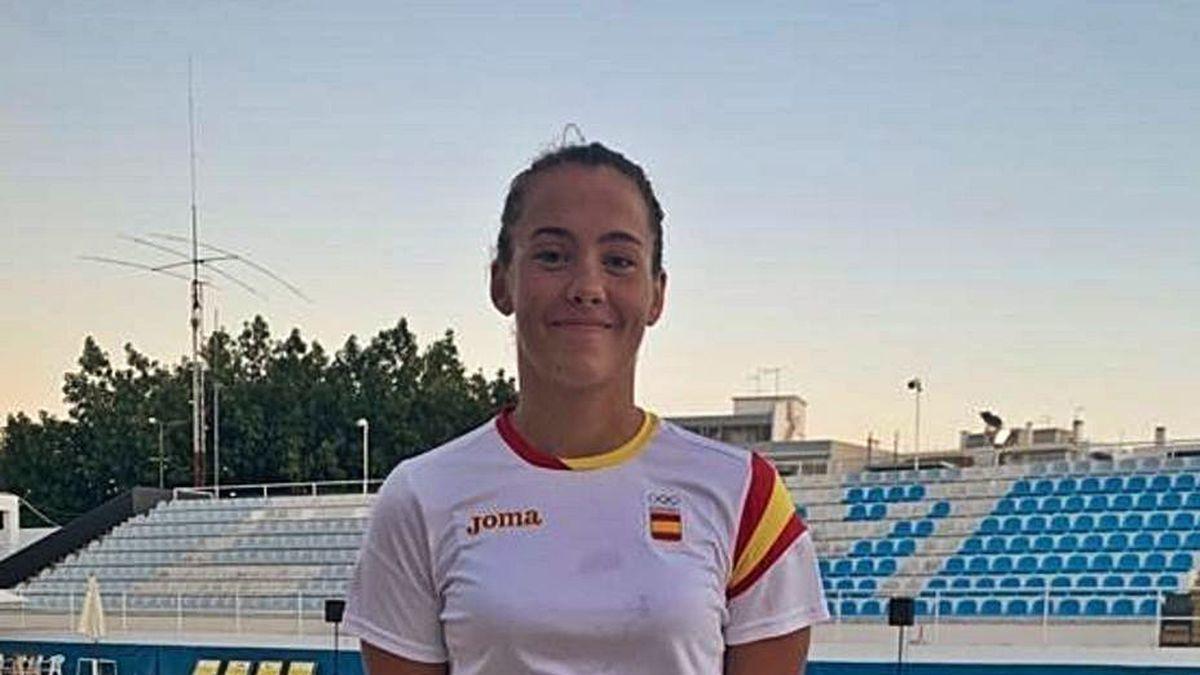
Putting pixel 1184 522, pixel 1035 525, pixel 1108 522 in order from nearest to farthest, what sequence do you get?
pixel 1184 522
pixel 1108 522
pixel 1035 525

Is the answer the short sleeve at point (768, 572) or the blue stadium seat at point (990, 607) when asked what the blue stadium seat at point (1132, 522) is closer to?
the blue stadium seat at point (990, 607)

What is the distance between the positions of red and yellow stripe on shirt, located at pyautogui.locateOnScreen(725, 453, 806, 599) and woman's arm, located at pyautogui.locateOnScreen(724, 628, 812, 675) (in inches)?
1.9

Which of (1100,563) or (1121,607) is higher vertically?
(1100,563)

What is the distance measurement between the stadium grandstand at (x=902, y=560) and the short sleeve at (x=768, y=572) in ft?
30.5

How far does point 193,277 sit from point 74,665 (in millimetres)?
9672

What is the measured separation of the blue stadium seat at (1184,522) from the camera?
43.1ft

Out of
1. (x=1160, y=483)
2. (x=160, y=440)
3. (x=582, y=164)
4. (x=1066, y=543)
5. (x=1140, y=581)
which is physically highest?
(x=582, y=164)

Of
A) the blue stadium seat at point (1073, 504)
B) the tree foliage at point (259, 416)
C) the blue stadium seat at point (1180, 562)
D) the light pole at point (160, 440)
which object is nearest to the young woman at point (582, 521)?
the blue stadium seat at point (1180, 562)

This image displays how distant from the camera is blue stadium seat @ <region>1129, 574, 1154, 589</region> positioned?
12.1m

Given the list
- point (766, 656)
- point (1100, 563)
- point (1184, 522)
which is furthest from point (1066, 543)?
point (766, 656)

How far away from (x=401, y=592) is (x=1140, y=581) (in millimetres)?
12341

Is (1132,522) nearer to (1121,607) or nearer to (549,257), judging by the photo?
(1121,607)

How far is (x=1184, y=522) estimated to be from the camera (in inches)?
520

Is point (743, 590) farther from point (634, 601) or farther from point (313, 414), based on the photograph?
point (313, 414)
